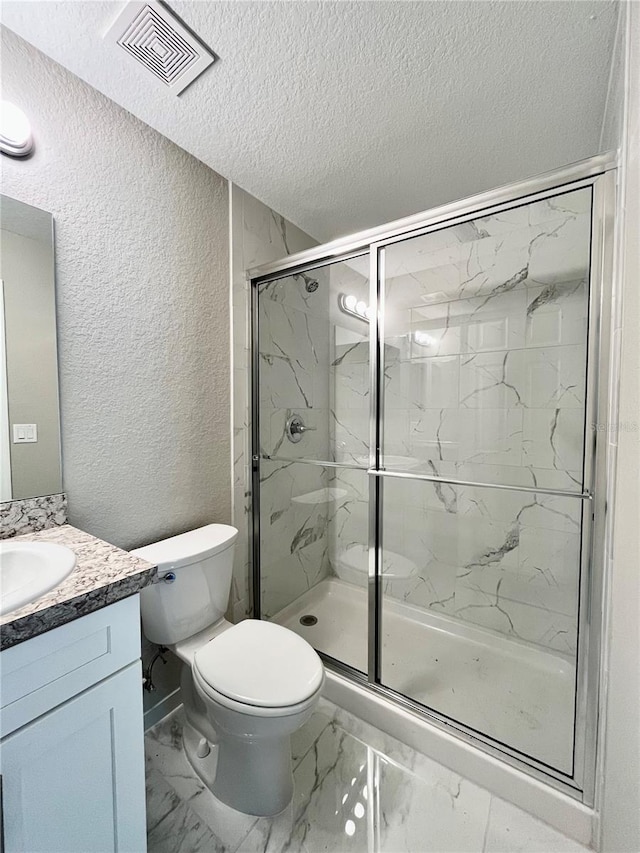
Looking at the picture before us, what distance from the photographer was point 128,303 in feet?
4.17

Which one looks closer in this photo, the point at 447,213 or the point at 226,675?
the point at 226,675

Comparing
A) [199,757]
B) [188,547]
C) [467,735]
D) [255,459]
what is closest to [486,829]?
[467,735]

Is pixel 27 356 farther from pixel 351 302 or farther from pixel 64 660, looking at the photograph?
pixel 351 302

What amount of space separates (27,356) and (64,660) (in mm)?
840

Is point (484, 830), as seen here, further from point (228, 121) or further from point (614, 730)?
point (228, 121)

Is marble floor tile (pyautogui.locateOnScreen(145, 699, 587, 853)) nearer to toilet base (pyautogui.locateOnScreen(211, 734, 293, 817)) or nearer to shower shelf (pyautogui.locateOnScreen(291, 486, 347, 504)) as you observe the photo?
toilet base (pyautogui.locateOnScreen(211, 734, 293, 817))

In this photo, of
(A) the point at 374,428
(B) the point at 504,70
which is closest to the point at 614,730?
(A) the point at 374,428

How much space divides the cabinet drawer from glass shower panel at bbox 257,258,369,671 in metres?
1.07

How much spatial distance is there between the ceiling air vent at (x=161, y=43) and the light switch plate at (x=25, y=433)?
1.13 meters

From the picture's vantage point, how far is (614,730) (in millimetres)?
825

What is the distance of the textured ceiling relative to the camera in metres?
0.93

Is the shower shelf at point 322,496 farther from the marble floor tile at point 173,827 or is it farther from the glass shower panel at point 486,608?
the marble floor tile at point 173,827

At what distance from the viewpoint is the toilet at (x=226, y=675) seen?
0.99m

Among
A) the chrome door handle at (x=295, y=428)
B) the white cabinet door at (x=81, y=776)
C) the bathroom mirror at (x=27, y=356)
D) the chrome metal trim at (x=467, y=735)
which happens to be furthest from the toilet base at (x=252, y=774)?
the chrome door handle at (x=295, y=428)
